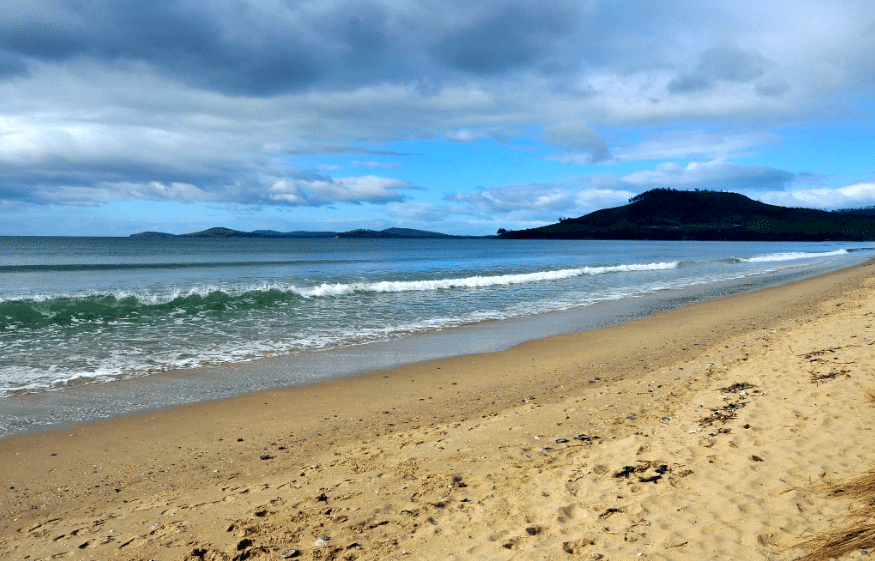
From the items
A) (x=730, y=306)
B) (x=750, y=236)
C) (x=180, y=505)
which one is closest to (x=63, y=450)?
(x=180, y=505)

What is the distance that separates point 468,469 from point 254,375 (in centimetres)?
561

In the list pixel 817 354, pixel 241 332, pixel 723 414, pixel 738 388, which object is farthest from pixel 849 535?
pixel 241 332

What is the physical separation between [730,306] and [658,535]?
700 inches

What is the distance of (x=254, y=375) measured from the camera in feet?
30.4

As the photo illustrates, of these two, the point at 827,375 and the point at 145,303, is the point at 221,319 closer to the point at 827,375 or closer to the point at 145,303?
the point at 145,303

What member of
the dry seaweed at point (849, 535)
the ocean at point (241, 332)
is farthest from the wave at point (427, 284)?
the dry seaweed at point (849, 535)

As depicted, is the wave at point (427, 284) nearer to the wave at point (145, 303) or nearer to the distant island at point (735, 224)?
the wave at point (145, 303)

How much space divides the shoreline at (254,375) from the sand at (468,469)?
0.58 meters

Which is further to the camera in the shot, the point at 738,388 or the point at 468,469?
the point at 738,388

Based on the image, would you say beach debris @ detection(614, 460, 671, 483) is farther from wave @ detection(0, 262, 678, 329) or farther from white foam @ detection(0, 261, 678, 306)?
white foam @ detection(0, 261, 678, 306)

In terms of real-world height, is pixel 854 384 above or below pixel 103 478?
above

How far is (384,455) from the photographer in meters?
5.50

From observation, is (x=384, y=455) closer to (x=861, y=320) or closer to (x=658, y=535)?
(x=658, y=535)

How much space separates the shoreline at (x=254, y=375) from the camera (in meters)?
7.18
